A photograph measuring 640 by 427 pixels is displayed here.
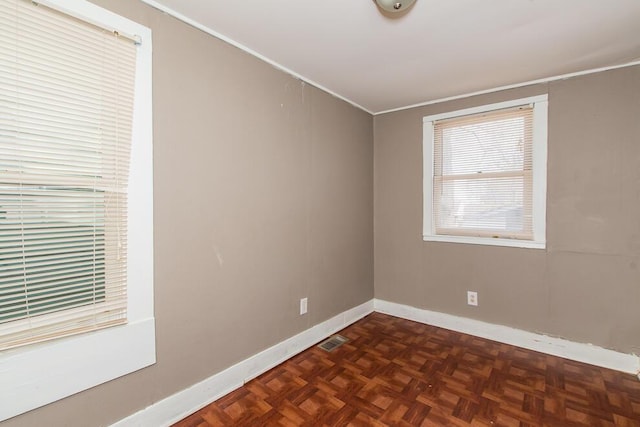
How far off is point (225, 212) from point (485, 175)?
7.73ft

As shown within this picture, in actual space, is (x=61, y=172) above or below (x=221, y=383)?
above

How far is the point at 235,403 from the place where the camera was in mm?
1841

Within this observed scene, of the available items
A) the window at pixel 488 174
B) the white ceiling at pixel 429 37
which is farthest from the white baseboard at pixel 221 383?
the white ceiling at pixel 429 37

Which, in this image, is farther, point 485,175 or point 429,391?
point 485,175

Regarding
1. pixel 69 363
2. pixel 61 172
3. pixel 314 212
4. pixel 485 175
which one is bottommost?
pixel 69 363

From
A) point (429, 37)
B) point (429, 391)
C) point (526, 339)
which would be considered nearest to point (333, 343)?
point (429, 391)

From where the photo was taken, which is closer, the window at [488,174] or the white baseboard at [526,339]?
the white baseboard at [526,339]

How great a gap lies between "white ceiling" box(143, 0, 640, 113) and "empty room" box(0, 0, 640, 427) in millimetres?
21

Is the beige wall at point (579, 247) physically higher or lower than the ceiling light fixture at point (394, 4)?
lower

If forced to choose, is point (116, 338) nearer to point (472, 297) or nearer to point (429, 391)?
point (429, 391)

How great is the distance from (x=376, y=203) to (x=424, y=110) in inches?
43.8

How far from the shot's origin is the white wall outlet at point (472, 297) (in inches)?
112

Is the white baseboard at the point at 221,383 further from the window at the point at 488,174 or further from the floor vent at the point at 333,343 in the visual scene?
the window at the point at 488,174

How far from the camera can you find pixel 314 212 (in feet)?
8.76
